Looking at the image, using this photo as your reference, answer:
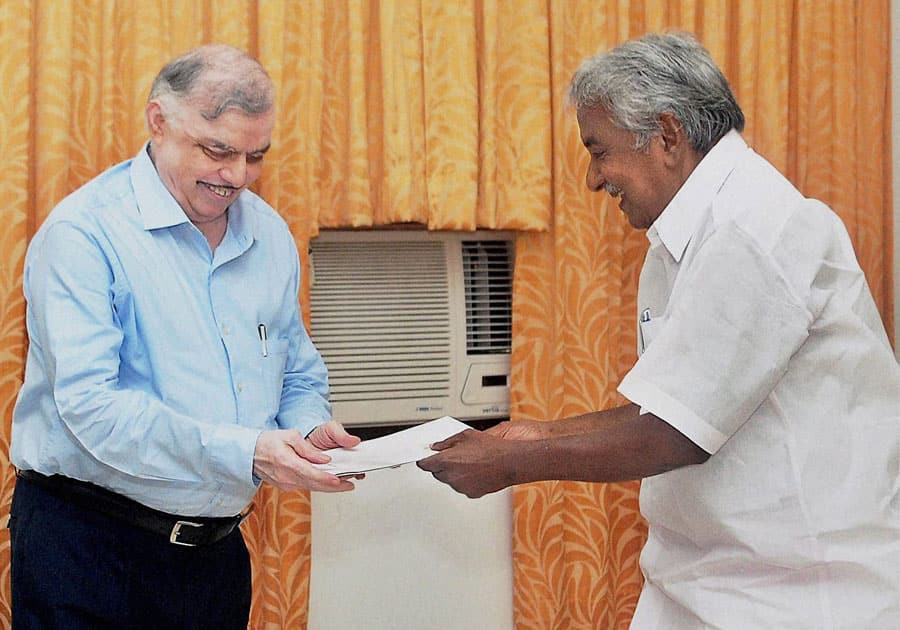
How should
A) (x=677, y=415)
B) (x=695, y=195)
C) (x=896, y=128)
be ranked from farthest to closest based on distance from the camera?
1. (x=896, y=128)
2. (x=695, y=195)
3. (x=677, y=415)

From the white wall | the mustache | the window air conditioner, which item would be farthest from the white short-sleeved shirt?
the white wall

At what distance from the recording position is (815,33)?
2.59 m

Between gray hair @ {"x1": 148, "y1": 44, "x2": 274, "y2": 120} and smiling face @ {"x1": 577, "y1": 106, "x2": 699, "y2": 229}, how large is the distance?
1.76ft

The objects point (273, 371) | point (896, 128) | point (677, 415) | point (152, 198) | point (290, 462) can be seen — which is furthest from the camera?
point (896, 128)

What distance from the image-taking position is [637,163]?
1.58 metres

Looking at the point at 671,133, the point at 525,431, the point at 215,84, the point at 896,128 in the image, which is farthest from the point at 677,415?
the point at 896,128

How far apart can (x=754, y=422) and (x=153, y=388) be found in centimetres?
94

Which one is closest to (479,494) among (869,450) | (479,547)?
(869,450)

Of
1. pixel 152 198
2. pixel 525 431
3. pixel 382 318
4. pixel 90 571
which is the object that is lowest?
pixel 90 571

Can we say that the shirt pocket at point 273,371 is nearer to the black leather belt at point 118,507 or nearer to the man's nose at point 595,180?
the black leather belt at point 118,507

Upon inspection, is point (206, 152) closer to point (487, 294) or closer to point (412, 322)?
point (412, 322)

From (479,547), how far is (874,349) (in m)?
1.19

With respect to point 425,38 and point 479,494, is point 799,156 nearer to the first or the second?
point 425,38

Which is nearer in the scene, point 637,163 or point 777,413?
point 777,413
